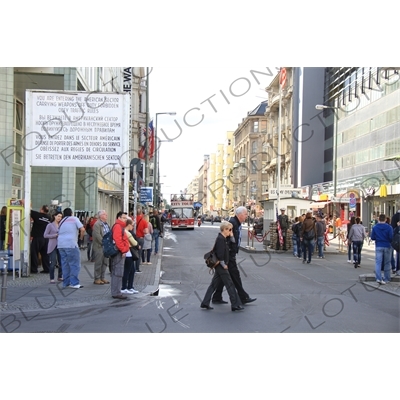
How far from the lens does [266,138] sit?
90125mm

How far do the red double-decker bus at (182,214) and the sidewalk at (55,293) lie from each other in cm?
4551

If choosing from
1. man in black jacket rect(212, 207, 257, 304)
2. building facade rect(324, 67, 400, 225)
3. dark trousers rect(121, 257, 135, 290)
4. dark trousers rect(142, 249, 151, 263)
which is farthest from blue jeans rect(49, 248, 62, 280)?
building facade rect(324, 67, 400, 225)

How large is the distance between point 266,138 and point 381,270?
251 ft

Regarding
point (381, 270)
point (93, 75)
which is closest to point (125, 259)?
point (381, 270)

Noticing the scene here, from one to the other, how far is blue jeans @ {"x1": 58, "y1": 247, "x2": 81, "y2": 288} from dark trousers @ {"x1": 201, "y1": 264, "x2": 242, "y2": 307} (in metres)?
3.72

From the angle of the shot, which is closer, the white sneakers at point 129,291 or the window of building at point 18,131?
the white sneakers at point 129,291

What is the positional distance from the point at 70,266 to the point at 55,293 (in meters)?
1.08

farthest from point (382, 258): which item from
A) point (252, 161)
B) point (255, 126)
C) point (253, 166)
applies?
point (255, 126)

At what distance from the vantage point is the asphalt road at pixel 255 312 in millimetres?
8945

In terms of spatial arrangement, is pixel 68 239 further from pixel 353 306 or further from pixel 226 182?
pixel 226 182

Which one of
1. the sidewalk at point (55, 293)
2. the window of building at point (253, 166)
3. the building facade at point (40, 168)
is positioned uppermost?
the window of building at point (253, 166)

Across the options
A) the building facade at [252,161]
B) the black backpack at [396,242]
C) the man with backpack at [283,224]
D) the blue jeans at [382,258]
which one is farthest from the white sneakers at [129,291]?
the building facade at [252,161]

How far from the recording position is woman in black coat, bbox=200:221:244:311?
415 inches

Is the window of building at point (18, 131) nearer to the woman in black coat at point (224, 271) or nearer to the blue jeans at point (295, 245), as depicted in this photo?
the blue jeans at point (295, 245)
